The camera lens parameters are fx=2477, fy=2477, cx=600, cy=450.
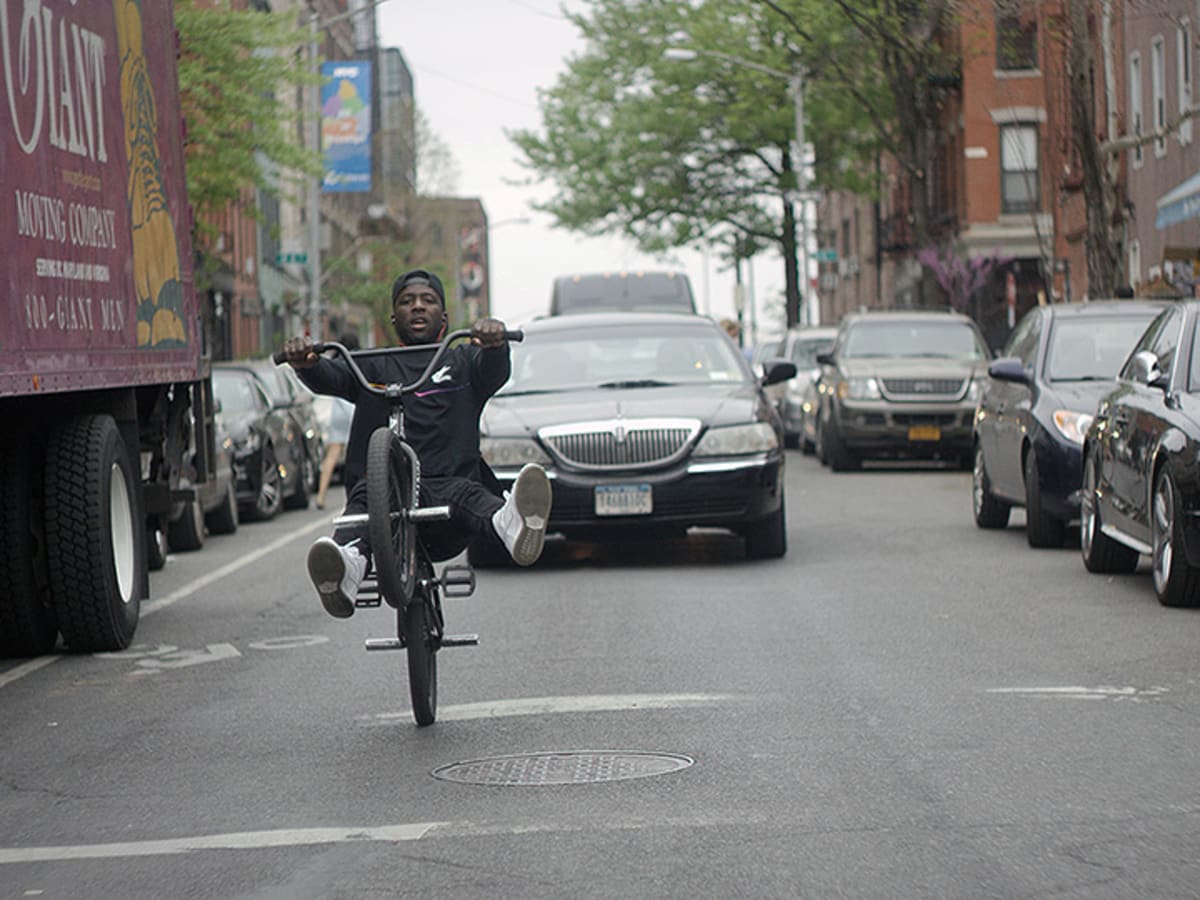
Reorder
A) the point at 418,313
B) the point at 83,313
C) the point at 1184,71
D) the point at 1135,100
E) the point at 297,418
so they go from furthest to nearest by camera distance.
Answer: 1. the point at 1135,100
2. the point at 1184,71
3. the point at 297,418
4. the point at 83,313
5. the point at 418,313

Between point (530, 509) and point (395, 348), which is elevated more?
point (395, 348)

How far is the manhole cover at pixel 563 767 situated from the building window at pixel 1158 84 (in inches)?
1271

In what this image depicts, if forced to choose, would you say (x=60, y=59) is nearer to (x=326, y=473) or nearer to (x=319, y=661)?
(x=319, y=661)

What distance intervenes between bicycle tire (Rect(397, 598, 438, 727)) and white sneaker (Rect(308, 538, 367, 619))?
0.20 metres

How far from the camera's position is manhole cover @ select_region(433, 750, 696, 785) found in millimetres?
7281

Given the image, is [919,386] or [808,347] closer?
[919,386]

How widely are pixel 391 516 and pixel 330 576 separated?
27 centimetres

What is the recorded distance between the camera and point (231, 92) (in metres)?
32.6

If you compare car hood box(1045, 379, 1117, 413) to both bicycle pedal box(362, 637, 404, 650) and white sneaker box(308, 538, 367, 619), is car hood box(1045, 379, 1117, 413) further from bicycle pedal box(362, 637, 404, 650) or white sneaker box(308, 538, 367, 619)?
white sneaker box(308, 538, 367, 619)

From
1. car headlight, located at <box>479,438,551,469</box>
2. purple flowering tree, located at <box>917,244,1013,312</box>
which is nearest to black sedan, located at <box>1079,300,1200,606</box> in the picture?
car headlight, located at <box>479,438,551,469</box>

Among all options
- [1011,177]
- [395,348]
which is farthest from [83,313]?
[1011,177]

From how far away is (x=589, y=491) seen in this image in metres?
14.4

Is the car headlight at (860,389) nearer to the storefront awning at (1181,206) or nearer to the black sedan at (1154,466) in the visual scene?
the storefront awning at (1181,206)

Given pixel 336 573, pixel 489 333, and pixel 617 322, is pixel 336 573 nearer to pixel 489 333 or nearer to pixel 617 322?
pixel 489 333
